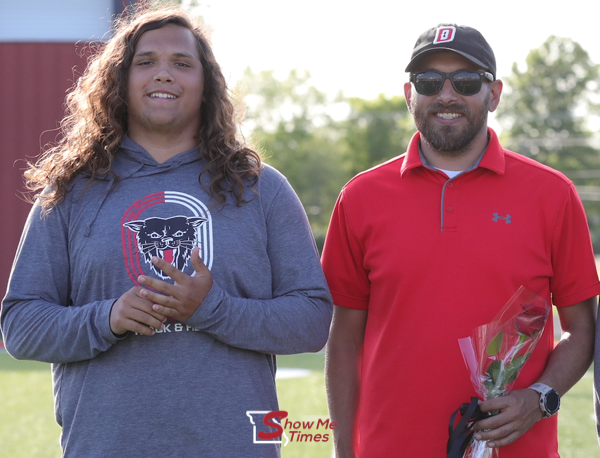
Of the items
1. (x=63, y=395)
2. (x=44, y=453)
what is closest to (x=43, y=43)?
(x=44, y=453)

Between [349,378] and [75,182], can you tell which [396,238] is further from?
[75,182]

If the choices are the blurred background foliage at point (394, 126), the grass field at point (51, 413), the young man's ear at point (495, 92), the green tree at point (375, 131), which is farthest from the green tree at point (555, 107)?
the young man's ear at point (495, 92)

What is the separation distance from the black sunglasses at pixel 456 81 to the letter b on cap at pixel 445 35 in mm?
125

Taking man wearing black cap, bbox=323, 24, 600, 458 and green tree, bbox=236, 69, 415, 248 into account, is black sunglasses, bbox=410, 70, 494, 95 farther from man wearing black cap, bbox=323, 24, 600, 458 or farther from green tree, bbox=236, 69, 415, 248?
green tree, bbox=236, 69, 415, 248

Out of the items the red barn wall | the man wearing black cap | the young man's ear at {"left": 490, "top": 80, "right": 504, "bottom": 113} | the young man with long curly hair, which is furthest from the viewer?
the red barn wall

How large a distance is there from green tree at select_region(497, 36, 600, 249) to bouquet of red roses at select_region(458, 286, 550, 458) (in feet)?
197

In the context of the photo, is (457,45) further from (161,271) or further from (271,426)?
(271,426)

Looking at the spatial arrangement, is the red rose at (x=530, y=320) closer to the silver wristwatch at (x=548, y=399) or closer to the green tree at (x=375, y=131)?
the silver wristwatch at (x=548, y=399)

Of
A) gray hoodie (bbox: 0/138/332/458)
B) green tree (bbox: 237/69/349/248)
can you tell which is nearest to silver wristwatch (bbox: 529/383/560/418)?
gray hoodie (bbox: 0/138/332/458)

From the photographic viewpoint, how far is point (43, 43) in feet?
18.8

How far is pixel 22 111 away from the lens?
21.9 ft

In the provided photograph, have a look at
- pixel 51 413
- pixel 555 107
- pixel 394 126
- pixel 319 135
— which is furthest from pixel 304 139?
pixel 51 413

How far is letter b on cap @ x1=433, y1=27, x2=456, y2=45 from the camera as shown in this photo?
8.93ft

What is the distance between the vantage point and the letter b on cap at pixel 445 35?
8.93 feet
